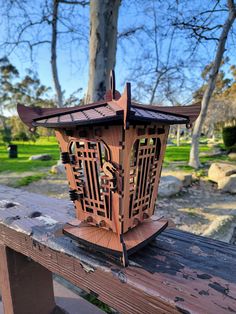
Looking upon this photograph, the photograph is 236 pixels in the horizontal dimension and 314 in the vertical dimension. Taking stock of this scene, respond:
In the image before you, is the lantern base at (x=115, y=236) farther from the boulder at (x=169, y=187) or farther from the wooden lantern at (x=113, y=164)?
the boulder at (x=169, y=187)

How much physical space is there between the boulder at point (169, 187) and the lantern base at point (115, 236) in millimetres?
3206

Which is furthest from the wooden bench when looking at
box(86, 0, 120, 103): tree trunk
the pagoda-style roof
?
box(86, 0, 120, 103): tree trunk

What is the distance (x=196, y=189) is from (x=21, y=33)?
6.26m

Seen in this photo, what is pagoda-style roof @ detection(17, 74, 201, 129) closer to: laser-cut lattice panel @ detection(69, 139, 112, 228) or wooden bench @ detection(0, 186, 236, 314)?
laser-cut lattice panel @ detection(69, 139, 112, 228)

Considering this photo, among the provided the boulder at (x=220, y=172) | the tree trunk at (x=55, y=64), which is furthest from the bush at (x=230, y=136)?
the tree trunk at (x=55, y=64)

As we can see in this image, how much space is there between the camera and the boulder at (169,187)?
386cm

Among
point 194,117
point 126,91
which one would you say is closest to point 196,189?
point 194,117

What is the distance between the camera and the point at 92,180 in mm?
659

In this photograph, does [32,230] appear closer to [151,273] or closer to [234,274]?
[151,273]

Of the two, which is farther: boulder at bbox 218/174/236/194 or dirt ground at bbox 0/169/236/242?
boulder at bbox 218/174/236/194

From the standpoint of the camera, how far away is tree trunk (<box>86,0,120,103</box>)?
104 inches

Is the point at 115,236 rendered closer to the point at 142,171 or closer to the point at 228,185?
the point at 142,171

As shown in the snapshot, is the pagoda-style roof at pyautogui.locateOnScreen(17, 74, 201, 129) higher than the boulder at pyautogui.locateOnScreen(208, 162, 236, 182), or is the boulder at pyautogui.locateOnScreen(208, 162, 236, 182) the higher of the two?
the pagoda-style roof at pyautogui.locateOnScreen(17, 74, 201, 129)

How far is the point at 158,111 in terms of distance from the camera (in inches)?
26.5
